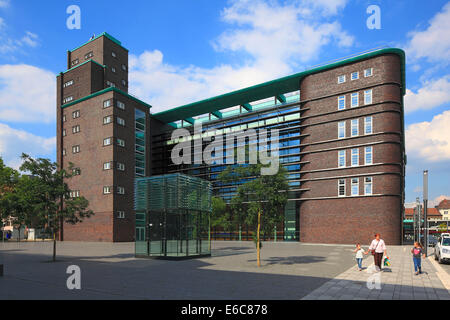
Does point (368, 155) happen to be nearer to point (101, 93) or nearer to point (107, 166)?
point (107, 166)

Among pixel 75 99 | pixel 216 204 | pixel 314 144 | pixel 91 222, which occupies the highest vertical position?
pixel 75 99

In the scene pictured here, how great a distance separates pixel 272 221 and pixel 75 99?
47.9m

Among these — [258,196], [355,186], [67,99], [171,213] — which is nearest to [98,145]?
[67,99]

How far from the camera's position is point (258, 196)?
19.1 meters

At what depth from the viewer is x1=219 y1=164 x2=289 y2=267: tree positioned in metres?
19.0

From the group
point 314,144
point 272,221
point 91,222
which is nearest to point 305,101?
point 314,144

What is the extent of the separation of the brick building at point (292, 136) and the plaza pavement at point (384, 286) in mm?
24712

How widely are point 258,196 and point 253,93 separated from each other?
3550 centimetres

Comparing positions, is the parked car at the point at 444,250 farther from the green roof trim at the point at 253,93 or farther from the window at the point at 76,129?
the window at the point at 76,129

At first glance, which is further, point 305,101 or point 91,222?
point 91,222

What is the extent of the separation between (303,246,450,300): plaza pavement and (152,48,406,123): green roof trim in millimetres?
31160
